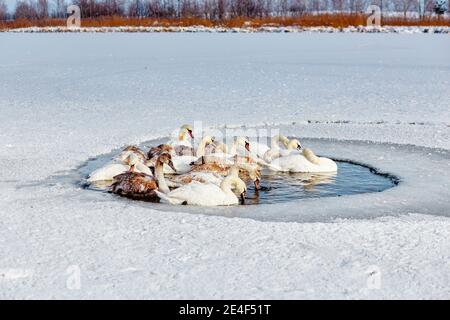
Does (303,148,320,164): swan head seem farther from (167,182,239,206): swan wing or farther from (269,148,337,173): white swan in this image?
(167,182,239,206): swan wing

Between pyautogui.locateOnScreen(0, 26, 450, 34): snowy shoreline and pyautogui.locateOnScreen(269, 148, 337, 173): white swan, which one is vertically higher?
pyautogui.locateOnScreen(0, 26, 450, 34): snowy shoreline

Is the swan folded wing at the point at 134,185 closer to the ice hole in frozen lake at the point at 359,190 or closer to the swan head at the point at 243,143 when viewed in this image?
the ice hole in frozen lake at the point at 359,190

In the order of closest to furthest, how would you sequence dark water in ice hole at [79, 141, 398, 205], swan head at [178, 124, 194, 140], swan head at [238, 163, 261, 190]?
dark water in ice hole at [79, 141, 398, 205], swan head at [238, 163, 261, 190], swan head at [178, 124, 194, 140]

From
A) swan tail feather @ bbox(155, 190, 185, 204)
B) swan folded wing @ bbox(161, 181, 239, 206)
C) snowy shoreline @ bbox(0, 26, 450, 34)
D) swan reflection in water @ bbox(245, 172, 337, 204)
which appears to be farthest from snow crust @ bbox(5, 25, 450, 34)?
swan tail feather @ bbox(155, 190, 185, 204)

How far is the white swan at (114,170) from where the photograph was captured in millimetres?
8016

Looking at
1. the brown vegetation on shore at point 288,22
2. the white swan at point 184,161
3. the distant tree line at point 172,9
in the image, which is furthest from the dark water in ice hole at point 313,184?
the distant tree line at point 172,9

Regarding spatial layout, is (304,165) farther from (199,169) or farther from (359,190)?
(199,169)

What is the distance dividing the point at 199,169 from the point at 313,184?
1.34m

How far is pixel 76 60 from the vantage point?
27.5 metres

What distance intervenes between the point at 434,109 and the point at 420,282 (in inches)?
377

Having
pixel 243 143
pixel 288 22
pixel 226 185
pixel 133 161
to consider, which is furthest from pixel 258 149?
pixel 288 22

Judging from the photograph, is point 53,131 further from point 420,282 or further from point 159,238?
point 420,282

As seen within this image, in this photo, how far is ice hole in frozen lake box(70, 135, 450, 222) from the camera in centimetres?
674
